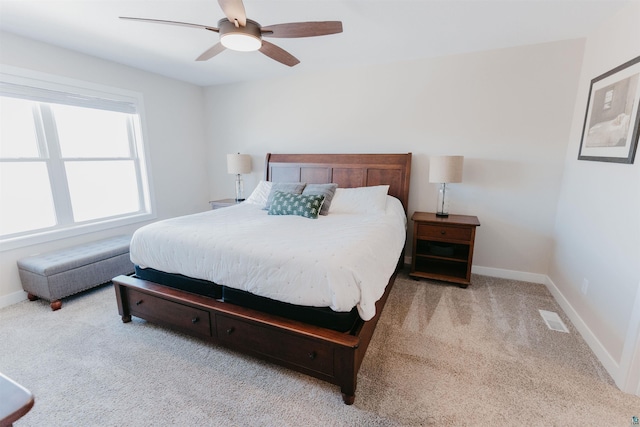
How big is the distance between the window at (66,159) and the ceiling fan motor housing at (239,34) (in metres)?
2.33

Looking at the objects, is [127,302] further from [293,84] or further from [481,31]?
[481,31]

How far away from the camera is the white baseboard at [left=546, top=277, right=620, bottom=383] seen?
1839mm

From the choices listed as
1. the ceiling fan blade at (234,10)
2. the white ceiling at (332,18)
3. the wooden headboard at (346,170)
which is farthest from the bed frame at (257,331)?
the white ceiling at (332,18)

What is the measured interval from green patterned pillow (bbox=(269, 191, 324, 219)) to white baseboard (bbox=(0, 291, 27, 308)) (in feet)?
8.51

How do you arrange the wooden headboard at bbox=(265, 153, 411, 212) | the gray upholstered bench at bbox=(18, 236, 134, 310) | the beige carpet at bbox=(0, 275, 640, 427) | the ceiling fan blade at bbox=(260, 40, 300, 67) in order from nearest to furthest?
the beige carpet at bbox=(0, 275, 640, 427)
the ceiling fan blade at bbox=(260, 40, 300, 67)
the gray upholstered bench at bbox=(18, 236, 134, 310)
the wooden headboard at bbox=(265, 153, 411, 212)

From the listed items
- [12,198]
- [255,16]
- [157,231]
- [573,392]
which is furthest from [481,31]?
[12,198]

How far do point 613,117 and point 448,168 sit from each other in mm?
1243

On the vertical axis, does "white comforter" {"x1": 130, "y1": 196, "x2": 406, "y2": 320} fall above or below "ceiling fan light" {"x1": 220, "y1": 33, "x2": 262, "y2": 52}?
below

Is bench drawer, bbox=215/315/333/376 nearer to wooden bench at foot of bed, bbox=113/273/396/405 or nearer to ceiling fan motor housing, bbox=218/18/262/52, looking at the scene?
wooden bench at foot of bed, bbox=113/273/396/405

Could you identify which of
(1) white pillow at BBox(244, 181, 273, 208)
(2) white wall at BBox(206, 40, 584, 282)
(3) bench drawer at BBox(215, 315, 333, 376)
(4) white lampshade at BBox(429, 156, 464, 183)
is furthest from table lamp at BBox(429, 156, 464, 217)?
(3) bench drawer at BBox(215, 315, 333, 376)

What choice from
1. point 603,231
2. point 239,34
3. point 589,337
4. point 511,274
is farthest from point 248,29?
point 511,274

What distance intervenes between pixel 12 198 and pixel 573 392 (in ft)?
16.0

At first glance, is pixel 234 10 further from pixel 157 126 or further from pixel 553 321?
pixel 553 321

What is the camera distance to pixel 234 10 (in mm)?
1689
